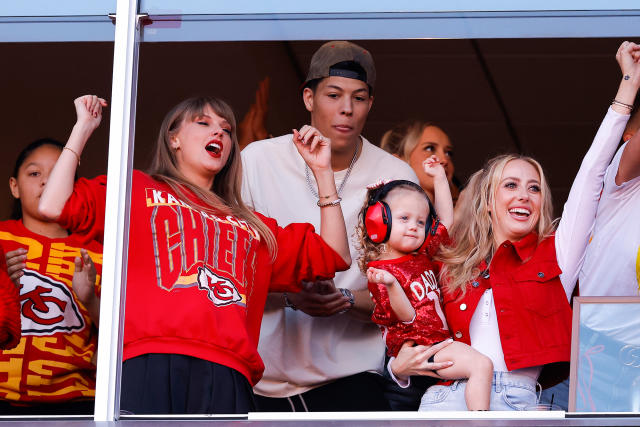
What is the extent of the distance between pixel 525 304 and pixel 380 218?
551 millimetres

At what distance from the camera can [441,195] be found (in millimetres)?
3627

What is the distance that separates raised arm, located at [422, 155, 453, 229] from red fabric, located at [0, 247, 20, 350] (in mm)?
1472

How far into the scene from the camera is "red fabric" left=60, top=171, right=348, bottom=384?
121 inches

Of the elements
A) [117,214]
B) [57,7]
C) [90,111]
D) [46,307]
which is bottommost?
[46,307]

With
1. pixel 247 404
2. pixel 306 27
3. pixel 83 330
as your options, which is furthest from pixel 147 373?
pixel 306 27

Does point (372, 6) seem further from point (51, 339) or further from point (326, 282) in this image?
point (51, 339)

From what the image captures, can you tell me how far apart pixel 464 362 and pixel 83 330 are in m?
1.29

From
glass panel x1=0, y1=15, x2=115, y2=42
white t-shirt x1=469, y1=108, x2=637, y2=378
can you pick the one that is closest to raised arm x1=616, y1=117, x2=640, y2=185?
white t-shirt x1=469, y1=108, x2=637, y2=378

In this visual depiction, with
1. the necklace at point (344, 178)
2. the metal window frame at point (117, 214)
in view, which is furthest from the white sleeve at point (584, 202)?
the metal window frame at point (117, 214)

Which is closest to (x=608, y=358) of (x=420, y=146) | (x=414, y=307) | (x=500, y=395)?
(x=500, y=395)

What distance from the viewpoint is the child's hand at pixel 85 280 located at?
11.3 feet

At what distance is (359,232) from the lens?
137 inches

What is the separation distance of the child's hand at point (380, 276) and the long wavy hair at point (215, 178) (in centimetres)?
38

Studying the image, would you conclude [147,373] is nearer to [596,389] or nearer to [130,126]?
[130,126]
